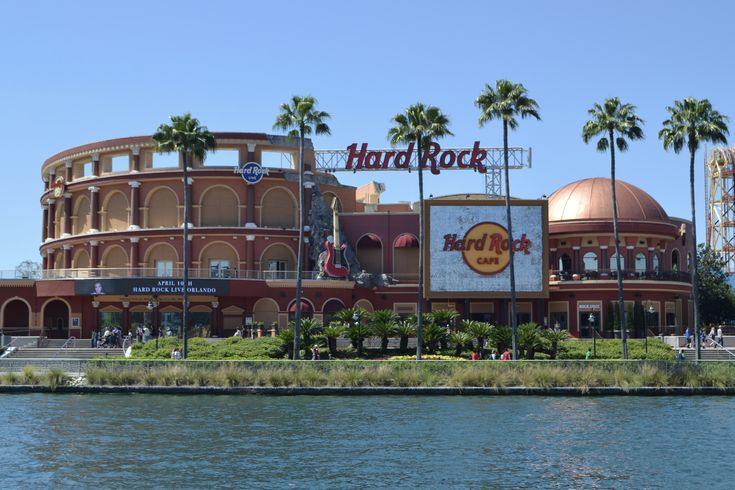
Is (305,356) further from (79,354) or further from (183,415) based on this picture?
(183,415)

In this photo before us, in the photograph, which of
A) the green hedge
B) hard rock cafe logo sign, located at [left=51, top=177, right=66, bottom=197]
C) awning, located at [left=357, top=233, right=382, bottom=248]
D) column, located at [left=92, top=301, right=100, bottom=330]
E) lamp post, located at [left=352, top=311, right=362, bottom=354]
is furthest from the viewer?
hard rock cafe logo sign, located at [left=51, top=177, right=66, bottom=197]

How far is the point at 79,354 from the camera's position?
225 feet

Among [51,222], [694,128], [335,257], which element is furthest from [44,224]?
[694,128]

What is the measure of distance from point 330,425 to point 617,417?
1196 centimetres

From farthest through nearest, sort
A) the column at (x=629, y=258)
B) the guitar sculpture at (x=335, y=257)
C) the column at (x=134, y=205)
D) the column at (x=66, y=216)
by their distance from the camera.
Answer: the column at (x=66, y=216)
the column at (x=134, y=205)
the column at (x=629, y=258)
the guitar sculpture at (x=335, y=257)

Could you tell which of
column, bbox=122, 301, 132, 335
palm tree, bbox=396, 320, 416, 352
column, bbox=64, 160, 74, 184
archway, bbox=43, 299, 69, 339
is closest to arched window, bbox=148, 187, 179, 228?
column, bbox=122, 301, 132, 335

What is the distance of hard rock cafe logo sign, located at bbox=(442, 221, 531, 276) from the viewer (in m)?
75.8

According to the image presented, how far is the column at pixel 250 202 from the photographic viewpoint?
78.9 m

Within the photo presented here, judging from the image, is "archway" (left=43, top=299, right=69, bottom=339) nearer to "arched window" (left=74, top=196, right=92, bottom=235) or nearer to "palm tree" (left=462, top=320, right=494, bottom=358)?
"arched window" (left=74, top=196, right=92, bottom=235)

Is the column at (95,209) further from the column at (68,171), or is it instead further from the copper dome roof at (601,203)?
the copper dome roof at (601,203)

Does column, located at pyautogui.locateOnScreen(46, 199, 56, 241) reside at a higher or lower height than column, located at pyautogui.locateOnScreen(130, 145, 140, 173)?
lower

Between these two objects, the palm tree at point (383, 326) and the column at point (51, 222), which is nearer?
the palm tree at point (383, 326)

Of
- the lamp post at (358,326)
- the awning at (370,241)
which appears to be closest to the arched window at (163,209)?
the awning at (370,241)

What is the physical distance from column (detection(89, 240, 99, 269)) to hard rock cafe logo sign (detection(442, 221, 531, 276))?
2929cm
